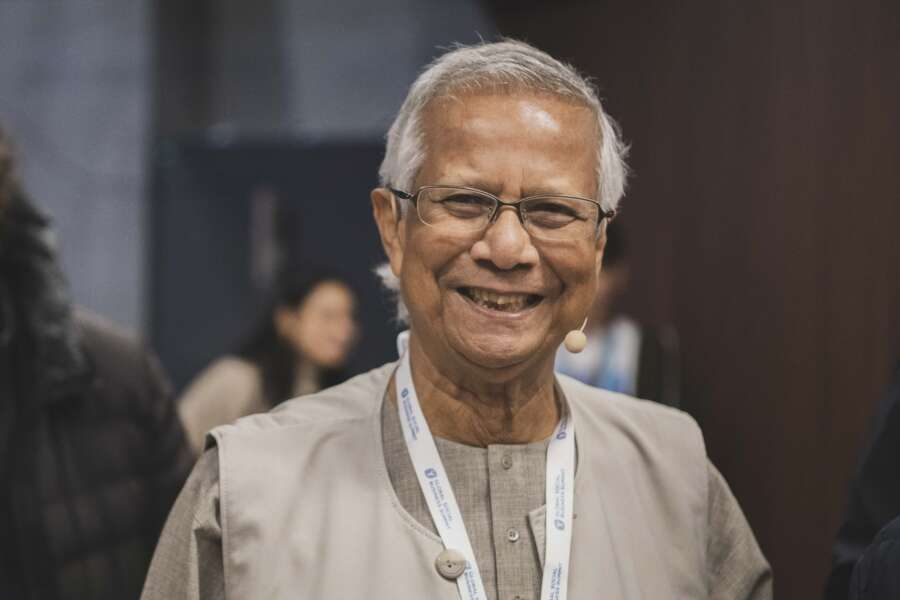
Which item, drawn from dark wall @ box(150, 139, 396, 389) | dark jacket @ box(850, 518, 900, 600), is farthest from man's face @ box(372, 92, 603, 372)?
dark wall @ box(150, 139, 396, 389)

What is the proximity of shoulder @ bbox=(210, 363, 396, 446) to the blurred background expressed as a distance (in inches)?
96.9

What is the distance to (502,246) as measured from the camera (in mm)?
1768

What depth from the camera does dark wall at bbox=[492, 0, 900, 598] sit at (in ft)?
13.3

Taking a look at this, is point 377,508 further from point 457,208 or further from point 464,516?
point 457,208

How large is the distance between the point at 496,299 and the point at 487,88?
0.31 metres

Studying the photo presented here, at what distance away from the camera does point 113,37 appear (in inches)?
231

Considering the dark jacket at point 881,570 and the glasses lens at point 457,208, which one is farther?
the glasses lens at point 457,208

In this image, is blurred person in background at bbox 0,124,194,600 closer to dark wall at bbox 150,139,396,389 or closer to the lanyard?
the lanyard

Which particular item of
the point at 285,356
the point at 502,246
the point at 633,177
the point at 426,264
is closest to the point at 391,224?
the point at 426,264

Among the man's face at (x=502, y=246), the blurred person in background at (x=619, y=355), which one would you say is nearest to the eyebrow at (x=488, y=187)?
the man's face at (x=502, y=246)

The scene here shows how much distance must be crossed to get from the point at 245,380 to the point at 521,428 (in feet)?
8.78

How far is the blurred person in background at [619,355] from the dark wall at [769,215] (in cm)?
29

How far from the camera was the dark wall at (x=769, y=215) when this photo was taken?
4043 mm

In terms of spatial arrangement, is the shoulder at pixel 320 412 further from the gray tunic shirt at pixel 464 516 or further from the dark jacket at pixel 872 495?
the dark jacket at pixel 872 495
